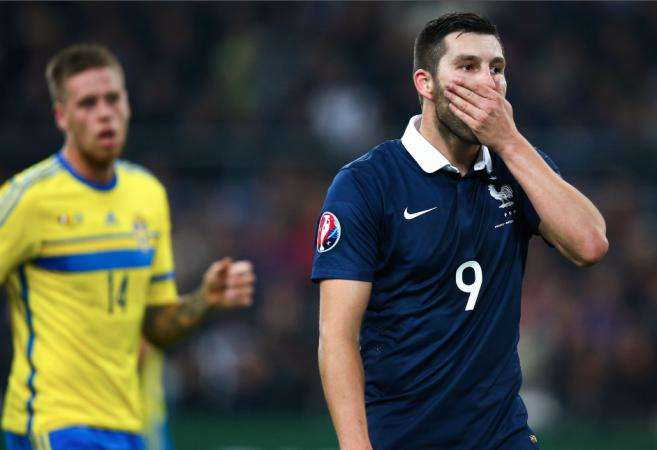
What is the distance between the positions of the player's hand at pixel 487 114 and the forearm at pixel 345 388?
800 millimetres

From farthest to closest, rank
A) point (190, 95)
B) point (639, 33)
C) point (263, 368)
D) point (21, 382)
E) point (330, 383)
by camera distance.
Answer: point (639, 33), point (190, 95), point (263, 368), point (21, 382), point (330, 383)

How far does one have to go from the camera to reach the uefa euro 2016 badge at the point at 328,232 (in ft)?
13.2

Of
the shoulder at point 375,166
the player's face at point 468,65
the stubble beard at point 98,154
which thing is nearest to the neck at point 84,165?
the stubble beard at point 98,154

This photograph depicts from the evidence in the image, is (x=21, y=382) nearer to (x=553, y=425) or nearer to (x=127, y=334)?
(x=127, y=334)

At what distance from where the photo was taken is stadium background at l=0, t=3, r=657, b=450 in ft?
38.5

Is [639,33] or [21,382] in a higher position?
[639,33]

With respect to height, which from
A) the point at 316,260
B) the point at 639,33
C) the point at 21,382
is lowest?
the point at 21,382

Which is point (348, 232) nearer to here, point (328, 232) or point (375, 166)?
point (328, 232)

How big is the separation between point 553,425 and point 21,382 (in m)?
7.27

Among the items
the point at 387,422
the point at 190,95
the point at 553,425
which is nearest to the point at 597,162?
the point at 553,425

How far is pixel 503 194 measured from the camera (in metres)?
4.27

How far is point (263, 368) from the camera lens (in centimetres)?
1180

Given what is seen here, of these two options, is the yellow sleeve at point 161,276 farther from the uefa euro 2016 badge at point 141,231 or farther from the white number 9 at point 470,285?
the white number 9 at point 470,285

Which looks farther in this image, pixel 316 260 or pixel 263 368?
pixel 263 368
